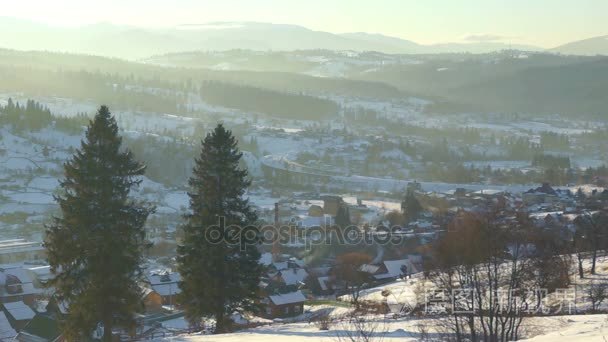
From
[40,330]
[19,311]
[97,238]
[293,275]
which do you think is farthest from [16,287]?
[97,238]

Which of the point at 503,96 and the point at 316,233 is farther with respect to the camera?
the point at 503,96

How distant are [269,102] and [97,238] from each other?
467 feet

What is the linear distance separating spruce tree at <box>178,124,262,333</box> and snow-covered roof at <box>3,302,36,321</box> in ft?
42.4

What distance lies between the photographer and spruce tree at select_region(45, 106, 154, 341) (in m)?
13.4

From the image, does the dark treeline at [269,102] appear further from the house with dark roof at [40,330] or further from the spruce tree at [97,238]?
the spruce tree at [97,238]

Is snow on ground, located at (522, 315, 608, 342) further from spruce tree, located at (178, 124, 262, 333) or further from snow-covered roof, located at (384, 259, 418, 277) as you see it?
snow-covered roof, located at (384, 259, 418, 277)

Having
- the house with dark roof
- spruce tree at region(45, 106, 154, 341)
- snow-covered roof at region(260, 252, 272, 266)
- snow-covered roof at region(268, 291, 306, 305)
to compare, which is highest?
spruce tree at region(45, 106, 154, 341)

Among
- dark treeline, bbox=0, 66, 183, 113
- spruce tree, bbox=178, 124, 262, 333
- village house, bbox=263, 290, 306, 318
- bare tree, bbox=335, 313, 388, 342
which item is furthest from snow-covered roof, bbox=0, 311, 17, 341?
dark treeline, bbox=0, 66, 183, 113

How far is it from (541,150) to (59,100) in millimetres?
87845

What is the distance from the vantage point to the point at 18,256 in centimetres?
4256

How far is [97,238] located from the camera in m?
13.3

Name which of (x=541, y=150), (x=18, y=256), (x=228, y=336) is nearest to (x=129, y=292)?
(x=228, y=336)

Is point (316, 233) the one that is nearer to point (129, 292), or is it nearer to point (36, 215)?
point (36, 215)

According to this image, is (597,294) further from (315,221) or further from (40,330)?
(315,221)
